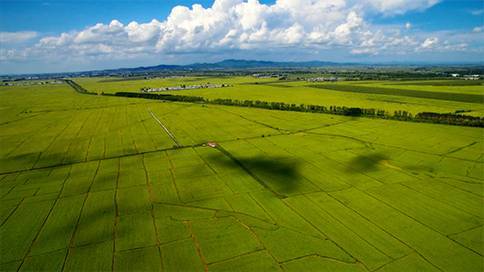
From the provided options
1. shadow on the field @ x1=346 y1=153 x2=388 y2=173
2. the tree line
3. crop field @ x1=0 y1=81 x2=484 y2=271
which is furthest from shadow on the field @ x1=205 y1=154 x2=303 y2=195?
the tree line

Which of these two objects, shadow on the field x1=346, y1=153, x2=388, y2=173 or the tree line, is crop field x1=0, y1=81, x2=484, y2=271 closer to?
shadow on the field x1=346, y1=153, x2=388, y2=173

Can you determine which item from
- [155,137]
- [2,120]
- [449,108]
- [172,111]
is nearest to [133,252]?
[155,137]

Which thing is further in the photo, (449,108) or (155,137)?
(449,108)

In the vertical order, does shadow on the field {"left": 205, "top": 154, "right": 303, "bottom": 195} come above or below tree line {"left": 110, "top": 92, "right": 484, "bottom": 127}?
below

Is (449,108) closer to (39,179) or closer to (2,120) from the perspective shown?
(39,179)

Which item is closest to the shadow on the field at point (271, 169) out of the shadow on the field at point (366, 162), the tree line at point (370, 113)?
the shadow on the field at point (366, 162)

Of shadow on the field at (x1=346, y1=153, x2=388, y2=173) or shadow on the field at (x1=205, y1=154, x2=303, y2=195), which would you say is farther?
shadow on the field at (x1=346, y1=153, x2=388, y2=173)

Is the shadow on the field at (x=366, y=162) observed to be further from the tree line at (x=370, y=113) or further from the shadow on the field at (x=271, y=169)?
the tree line at (x=370, y=113)

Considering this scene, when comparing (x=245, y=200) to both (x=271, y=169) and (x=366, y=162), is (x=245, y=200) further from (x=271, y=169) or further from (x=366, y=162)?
(x=366, y=162)
